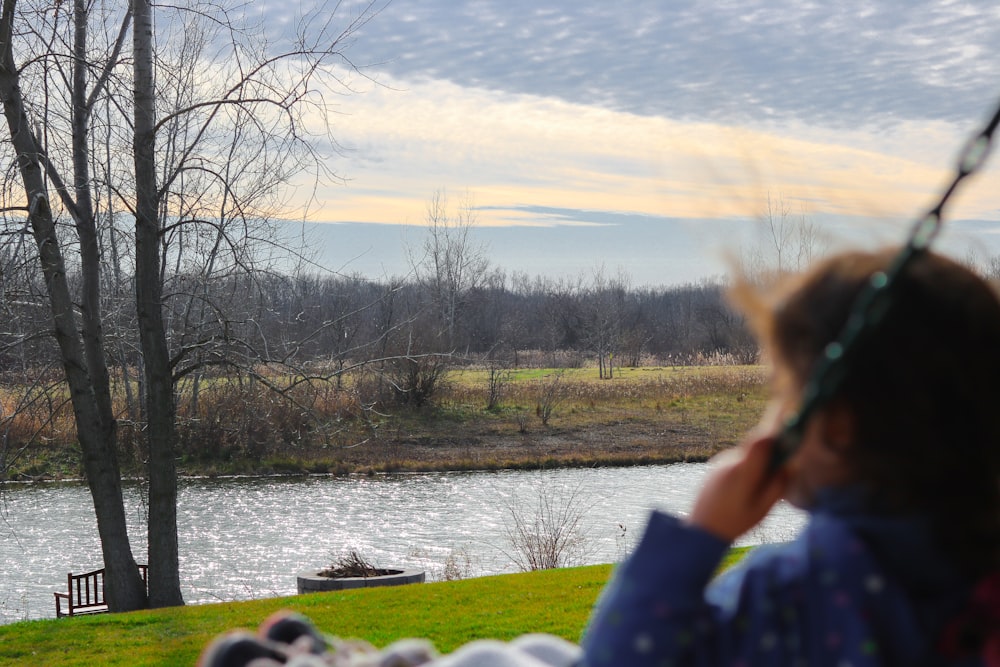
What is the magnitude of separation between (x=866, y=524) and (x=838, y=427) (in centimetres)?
→ 10

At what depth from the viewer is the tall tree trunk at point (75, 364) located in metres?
9.23

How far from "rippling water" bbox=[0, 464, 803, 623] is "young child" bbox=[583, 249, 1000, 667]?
12.0 metres

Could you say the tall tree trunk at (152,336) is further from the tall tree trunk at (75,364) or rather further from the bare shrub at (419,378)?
the bare shrub at (419,378)

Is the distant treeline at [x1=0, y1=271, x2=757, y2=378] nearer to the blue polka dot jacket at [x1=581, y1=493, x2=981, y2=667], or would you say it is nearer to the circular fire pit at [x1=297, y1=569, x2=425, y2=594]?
the blue polka dot jacket at [x1=581, y1=493, x2=981, y2=667]

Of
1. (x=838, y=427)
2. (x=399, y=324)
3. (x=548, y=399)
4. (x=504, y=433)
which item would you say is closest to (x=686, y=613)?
(x=838, y=427)

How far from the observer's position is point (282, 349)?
1076cm

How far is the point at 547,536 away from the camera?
46.5ft

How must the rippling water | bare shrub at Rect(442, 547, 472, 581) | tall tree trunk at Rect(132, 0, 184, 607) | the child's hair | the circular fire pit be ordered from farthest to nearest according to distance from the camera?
1. the rippling water
2. bare shrub at Rect(442, 547, 472, 581)
3. the circular fire pit
4. tall tree trunk at Rect(132, 0, 184, 607)
5. the child's hair

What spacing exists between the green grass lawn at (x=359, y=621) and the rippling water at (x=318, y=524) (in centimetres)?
434

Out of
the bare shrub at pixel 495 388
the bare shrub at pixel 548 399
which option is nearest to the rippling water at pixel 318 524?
the bare shrub at pixel 548 399

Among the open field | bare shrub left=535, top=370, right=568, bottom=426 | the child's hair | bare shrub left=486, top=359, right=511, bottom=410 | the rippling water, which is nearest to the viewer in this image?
the child's hair

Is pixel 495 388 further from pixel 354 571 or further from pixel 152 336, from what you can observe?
pixel 152 336

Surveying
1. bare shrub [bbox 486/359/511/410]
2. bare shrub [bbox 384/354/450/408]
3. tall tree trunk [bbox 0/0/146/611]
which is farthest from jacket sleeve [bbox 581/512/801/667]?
bare shrub [bbox 486/359/511/410]

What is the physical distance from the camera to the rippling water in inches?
562
